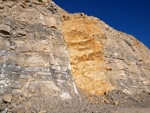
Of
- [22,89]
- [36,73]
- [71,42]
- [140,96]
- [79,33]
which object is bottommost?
[140,96]

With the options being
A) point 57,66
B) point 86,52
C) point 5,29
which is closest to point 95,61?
point 86,52

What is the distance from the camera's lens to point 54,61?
287 inches

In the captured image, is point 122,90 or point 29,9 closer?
point 29,9

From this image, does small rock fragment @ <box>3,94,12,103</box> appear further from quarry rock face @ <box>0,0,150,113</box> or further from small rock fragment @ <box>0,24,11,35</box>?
small rock fragment @ <box>0,24,11,35</box>

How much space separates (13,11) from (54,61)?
4.35 m

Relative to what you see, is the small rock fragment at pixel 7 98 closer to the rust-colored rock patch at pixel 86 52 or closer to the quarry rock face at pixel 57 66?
the quarry rock face at pixel 57 66

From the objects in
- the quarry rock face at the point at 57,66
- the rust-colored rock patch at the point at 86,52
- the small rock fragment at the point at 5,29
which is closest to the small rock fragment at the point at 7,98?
the quarry rock face at the point at 57,66

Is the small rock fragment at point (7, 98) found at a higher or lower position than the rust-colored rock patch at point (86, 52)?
lower

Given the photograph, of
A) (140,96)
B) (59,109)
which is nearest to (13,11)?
(59,109)

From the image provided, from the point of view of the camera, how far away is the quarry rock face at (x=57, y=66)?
18.4ft

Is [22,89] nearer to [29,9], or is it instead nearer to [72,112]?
[72,112]

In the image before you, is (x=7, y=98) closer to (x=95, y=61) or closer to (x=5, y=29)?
(x=5, y=29)

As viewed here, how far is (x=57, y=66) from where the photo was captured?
23.9ft

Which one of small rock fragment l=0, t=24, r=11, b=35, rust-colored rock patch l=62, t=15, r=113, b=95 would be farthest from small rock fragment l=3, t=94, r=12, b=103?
rust-colored rock patch l=62, t=15, r=113, b=95
